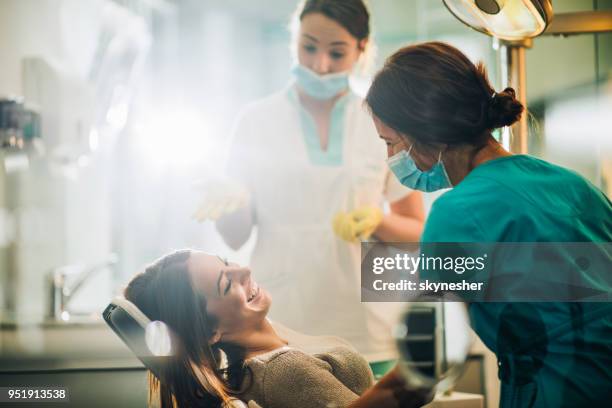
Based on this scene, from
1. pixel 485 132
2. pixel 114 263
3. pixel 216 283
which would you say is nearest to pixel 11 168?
pixel 114 263

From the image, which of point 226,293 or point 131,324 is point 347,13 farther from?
point 131,324

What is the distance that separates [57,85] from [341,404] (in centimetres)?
119

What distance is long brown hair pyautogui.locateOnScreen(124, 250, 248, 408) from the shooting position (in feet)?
3.76

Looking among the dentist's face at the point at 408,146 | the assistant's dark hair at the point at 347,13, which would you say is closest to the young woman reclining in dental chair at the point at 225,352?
the dentist's face at the point at 408,146

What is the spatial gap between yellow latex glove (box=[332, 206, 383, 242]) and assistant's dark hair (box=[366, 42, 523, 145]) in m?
0.45

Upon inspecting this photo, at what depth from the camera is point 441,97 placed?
1.02 meters

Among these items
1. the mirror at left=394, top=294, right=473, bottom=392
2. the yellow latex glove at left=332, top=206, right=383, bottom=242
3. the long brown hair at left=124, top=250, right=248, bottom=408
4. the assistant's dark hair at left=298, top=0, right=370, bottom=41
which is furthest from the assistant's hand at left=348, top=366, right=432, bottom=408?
the assistant's dark hair at left=298, top=0, right=370, bottom=41

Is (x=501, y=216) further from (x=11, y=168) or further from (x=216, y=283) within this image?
(x=11, y=168)

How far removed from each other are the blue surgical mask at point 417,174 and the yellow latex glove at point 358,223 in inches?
13.2

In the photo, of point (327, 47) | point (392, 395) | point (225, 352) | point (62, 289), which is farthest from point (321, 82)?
point (62, 289)

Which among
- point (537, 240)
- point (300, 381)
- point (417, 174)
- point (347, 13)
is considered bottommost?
point (300, 381)

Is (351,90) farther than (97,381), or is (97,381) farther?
(351,90)

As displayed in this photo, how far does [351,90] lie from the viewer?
154cm

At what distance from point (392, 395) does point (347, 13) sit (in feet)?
2.89
